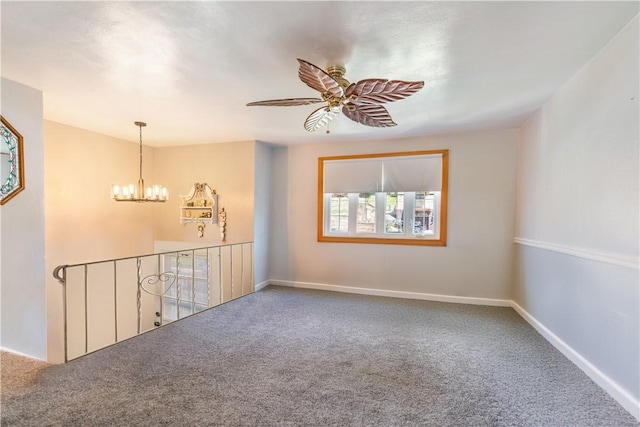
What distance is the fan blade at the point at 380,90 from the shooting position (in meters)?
1.66

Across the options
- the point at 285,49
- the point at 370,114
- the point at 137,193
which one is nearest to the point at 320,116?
the point at 370,114

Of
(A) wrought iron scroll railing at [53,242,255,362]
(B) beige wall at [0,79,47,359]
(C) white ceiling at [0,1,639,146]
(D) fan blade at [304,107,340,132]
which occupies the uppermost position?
(C) white ceiling at [0,1,639,146]

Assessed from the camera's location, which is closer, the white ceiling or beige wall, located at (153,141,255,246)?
the white ceiling

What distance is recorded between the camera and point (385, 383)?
2.01 meters

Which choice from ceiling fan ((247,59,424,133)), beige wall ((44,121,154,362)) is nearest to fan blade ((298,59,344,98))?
ceiling fan ((247,59,424,133))

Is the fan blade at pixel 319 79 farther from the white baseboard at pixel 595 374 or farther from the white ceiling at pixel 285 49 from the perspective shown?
the white baseboard at pixel 595 374

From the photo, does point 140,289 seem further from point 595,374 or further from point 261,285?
point 595,374

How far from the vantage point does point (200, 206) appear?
4.64 m

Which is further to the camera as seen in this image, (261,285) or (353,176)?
(261,285)

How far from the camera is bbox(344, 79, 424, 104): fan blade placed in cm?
166

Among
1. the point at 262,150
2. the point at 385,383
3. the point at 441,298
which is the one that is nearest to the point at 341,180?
the point at 262,150

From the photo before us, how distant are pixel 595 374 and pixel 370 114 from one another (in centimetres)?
249

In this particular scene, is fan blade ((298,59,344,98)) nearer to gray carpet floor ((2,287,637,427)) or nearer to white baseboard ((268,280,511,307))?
gray carpet floor ((2,287,637,427))

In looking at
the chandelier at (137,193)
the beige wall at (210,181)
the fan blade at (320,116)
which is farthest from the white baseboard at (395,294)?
the fan blade at (320,116)
